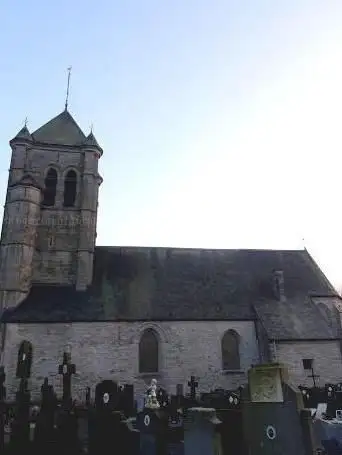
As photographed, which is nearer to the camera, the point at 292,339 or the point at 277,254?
the point at 292,339

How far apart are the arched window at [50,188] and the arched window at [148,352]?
1012 centimetres

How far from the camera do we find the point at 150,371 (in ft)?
66.4

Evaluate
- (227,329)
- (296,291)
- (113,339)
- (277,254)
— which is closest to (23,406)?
(113,339)

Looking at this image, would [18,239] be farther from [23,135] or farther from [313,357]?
[313,357]

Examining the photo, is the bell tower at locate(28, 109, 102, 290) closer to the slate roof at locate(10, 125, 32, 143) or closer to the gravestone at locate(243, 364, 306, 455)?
the slate roof at locate(10, 125, 32, 143)

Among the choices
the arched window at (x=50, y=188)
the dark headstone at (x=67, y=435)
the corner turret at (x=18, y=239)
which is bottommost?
the dark headstone at (x=67, y=435)

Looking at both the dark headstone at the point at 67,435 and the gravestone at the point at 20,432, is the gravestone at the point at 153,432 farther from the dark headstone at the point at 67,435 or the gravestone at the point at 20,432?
the gravestone at the point at 20,432

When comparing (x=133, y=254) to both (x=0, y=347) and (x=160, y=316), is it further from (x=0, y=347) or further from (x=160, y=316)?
(x=0, y=347)

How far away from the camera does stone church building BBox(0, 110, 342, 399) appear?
1989 centimetres

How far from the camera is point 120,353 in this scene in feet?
→ 65.6

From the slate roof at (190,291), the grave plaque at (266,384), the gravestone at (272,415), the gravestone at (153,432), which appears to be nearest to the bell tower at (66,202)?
the slate roof at (190,291)

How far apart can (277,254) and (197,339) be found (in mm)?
9717

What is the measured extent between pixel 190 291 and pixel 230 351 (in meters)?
4.08

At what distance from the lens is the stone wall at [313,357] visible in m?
19.9
